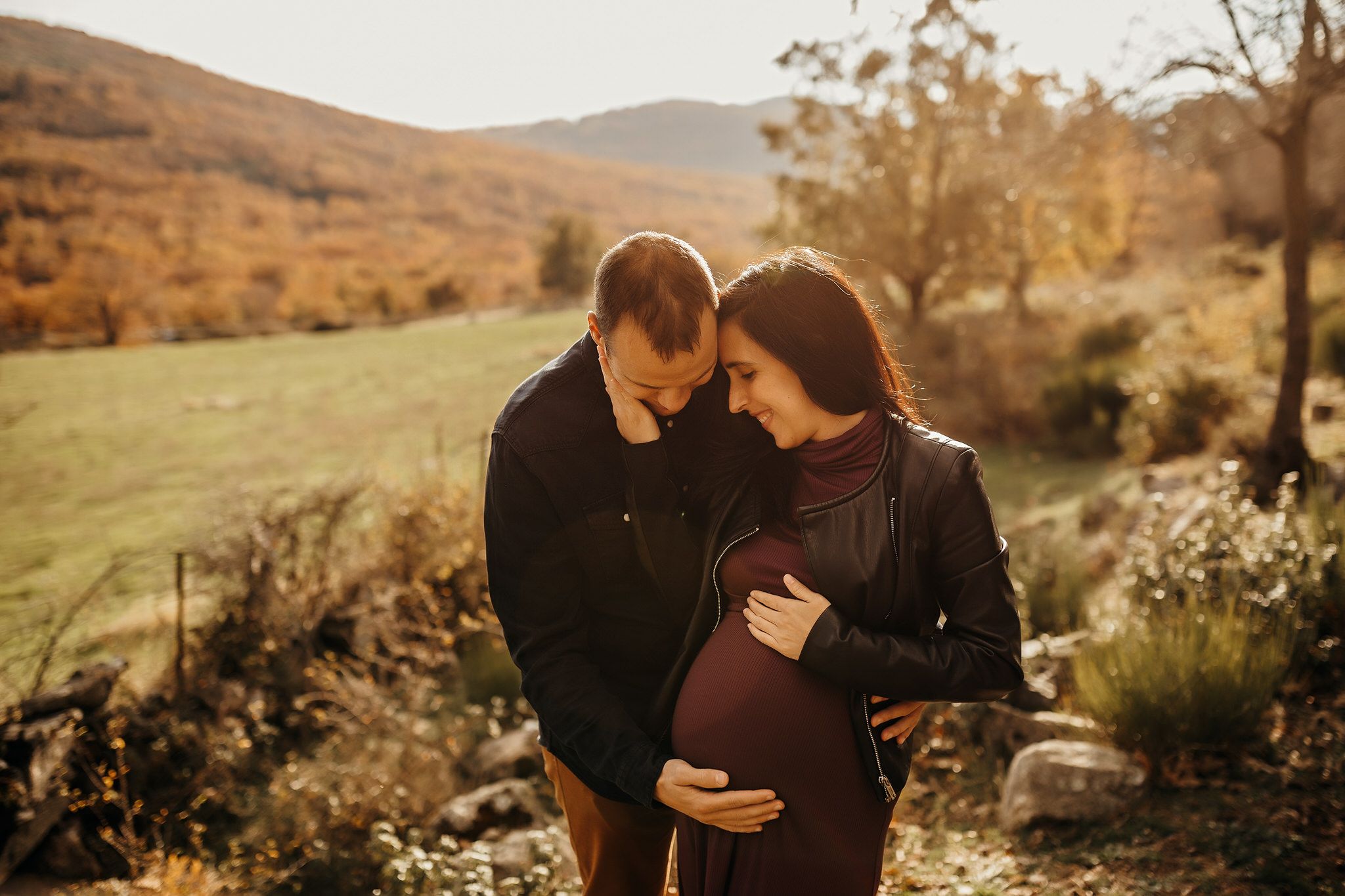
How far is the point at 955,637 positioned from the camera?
1557 mm

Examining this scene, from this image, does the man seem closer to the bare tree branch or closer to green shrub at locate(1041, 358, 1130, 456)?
the bare tree branch

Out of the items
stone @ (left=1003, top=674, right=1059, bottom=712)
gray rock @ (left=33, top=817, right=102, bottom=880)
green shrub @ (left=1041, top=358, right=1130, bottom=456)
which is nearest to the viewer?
gray rock @ (left=33, top=817, right=102, bottom=880)

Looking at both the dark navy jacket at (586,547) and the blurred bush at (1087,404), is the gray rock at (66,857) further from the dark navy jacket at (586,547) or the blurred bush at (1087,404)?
the blurred bush at (1087,404)

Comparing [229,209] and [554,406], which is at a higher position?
[229,209]

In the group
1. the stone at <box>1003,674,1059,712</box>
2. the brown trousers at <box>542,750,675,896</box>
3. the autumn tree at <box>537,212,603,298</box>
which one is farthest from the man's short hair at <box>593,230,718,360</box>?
the autumn tree at <box>537,212,603,298</box>

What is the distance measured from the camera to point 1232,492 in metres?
5.05

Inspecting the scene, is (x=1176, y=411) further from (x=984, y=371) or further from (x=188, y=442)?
(x=188, y=442)

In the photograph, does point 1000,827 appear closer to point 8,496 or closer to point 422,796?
point 422,796

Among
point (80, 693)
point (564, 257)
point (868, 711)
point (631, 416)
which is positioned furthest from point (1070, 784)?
point (564, 257)

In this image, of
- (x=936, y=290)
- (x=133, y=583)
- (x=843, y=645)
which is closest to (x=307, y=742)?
(x=133, y=583)

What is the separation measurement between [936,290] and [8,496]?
1908cm

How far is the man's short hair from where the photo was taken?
61.6 inches

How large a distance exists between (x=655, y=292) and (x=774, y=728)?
1058mm

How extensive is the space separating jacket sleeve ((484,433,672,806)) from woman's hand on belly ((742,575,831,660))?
15.9 inches
